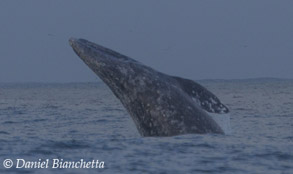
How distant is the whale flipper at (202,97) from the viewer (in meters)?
11.6

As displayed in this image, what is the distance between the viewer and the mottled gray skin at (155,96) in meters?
11.9

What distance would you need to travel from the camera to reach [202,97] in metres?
12.0

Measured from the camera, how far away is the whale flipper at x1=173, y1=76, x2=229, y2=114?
456 inches

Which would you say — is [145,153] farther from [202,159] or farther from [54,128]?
[54,128]

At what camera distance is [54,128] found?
18.3m

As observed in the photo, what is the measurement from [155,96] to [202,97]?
0.85m

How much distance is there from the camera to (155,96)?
12016 mm

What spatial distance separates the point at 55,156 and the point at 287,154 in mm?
3979

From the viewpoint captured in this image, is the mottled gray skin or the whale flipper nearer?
the whale flipper

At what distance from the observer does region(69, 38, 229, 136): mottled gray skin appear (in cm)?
1195

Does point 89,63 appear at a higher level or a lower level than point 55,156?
higher

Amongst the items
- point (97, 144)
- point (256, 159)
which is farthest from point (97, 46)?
point (256, 159)

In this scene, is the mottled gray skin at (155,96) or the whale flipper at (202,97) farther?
the mottled gray skin at (155,96)

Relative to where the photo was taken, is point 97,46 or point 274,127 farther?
point 274,127
